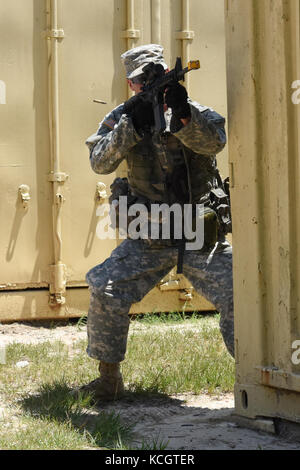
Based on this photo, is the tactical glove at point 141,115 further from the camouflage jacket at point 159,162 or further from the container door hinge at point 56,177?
the container door hinge at point 56,177

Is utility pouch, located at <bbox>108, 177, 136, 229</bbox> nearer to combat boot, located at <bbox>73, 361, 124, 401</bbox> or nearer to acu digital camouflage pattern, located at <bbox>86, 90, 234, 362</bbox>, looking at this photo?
acu digital camouflage pattern, located at <bbox>86, 90, 234, 362</bbox>

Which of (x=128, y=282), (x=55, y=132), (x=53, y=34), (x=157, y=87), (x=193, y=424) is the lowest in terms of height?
(x=193, y=424)

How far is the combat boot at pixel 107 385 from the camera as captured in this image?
4730 millimetres

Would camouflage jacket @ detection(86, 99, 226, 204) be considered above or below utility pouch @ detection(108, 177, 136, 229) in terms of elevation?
above

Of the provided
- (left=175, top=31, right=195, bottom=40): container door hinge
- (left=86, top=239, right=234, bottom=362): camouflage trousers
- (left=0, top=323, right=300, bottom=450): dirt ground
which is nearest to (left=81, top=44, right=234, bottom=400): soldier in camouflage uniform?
(left=86, top=239, right=234, bottom=362): camouflage trousers

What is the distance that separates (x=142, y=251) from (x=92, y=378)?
85cm

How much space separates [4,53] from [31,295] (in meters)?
1.83

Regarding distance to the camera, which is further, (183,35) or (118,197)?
(183,35)

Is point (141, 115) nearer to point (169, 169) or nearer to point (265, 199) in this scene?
point (169, 169)

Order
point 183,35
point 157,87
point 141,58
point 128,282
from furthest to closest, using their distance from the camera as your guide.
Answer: point 183,35 → point 141,58 → point 128,282 → point 157,87

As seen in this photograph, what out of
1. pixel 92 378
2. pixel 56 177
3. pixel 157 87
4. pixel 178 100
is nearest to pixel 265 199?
pixel 178 100

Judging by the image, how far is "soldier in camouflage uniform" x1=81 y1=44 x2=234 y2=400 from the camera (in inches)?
179

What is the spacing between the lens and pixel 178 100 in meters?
4.25

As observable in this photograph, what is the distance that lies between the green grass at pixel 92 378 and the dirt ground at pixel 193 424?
7 cm
